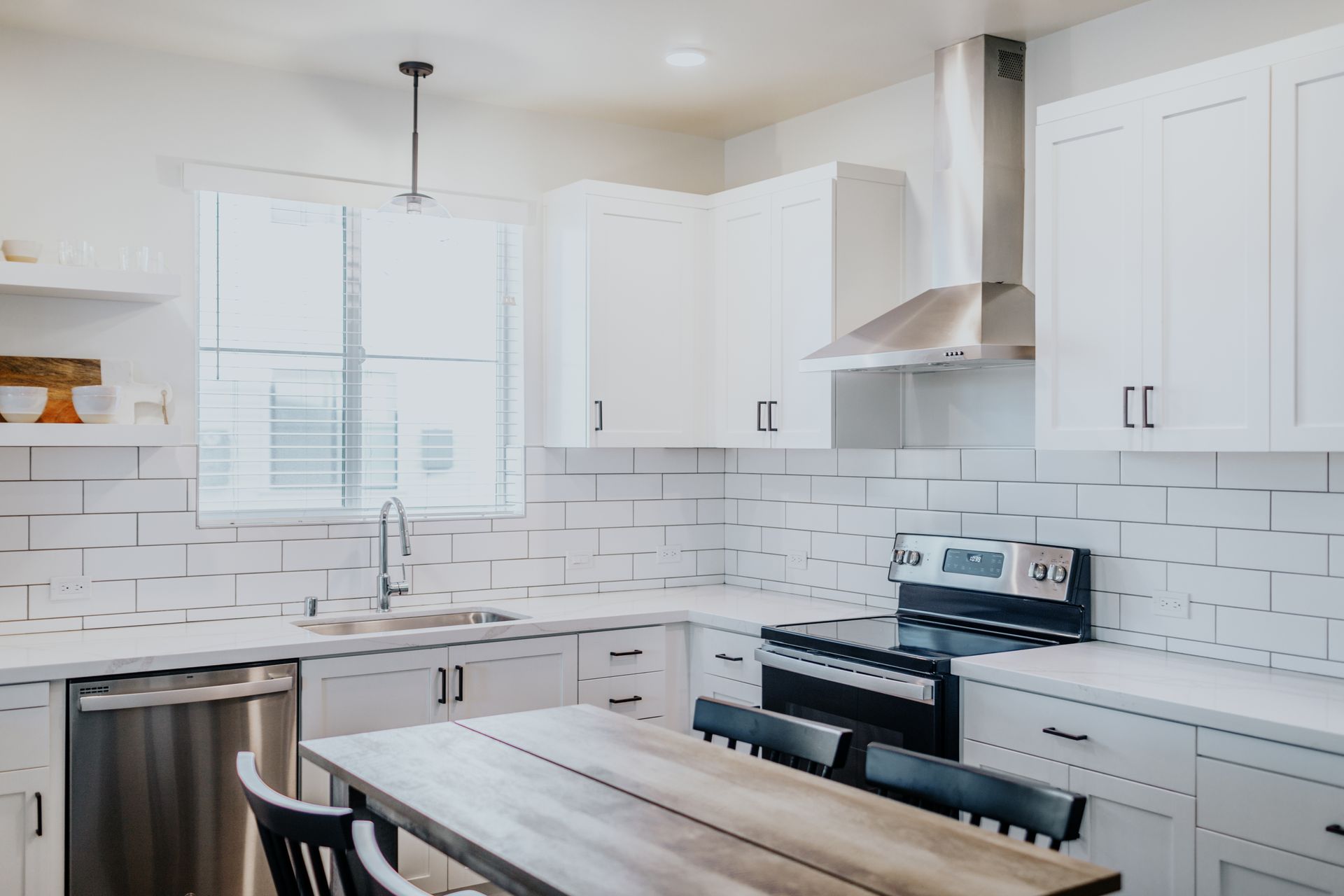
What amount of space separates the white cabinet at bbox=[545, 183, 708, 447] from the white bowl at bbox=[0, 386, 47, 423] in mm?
1692

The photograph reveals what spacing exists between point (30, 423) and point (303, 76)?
148 cm

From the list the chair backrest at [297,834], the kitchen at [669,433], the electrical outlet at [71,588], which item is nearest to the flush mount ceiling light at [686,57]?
the kitchen at [669,433]

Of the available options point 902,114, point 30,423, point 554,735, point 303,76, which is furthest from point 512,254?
point 554,735

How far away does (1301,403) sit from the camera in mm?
2492

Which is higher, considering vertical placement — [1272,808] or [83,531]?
[83,531]

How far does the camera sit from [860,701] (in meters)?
3.14

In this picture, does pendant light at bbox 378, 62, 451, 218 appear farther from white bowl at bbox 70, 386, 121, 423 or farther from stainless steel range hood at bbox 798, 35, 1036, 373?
stainless steel range hood at bbox 798, 35, 1036, 373

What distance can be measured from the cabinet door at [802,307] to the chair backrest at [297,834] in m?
2.29

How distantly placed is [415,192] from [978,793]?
269cm

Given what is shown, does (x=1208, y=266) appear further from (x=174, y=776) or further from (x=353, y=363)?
(x=174, y=776)

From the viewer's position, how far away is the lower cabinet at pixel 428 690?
319 cm

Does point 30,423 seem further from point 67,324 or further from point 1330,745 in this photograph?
point 1330,745

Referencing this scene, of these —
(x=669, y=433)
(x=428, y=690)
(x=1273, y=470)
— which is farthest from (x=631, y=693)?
(x=1273, y=470)

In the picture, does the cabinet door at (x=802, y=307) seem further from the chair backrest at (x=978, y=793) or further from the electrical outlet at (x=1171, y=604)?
the chair backrest at (x=978, y=793)
